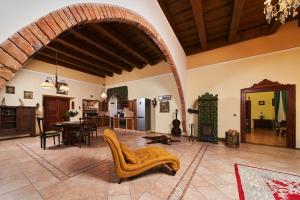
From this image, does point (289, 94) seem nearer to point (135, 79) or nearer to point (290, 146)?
point (290, 146)

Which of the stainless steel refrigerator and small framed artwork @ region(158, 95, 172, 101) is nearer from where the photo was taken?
small framed artwork @ region(158, 95, 172, 101)

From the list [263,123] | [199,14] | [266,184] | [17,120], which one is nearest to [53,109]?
[17,120]

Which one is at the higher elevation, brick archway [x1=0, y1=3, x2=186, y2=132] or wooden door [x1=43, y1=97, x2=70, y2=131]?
brick archway [x1=0, y1=3, x2=186, y2=132]

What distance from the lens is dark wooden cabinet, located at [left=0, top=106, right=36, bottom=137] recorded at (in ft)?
19.4

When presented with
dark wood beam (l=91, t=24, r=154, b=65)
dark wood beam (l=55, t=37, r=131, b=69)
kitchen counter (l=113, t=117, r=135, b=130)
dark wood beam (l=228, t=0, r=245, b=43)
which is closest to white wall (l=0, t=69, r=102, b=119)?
kitchen counter (l=113, t=117, r=135, b=130)

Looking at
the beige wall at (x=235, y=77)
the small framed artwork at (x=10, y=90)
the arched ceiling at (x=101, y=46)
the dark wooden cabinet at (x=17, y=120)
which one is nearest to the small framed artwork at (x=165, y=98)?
the beige wall at (x=235, y=77)

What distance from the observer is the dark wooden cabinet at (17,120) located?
5898mm

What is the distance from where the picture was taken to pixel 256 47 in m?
5.14

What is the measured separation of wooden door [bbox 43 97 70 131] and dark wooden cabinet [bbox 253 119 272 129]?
465 inches

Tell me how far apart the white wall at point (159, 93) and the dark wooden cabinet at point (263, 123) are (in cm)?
651

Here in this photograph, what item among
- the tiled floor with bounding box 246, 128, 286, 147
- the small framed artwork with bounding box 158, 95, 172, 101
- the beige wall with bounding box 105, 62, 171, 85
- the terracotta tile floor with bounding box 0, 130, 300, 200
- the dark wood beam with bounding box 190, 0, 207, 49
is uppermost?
the dark wood beam with bounding box 190, 0, 207, 49

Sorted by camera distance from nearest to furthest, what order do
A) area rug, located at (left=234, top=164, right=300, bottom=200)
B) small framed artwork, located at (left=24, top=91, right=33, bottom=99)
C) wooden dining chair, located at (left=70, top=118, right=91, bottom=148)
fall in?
area rug, located at (left=234, top=164, right=300, bottom=200)
wooden dining chair, located at (left=70, top=118, right=91, bottom=148)
small framed artwork, located at (left=24, top=91, right=33, bottom=99)

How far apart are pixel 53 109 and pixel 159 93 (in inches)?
230

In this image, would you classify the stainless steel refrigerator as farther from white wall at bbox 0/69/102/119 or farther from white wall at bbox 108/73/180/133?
white wall at bbox 0/69/102/119
